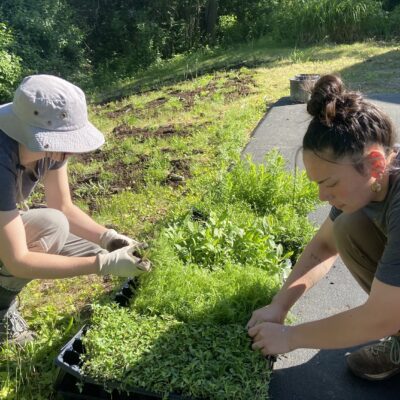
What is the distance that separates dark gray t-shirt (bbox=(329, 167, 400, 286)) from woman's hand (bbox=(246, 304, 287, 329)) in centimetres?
56

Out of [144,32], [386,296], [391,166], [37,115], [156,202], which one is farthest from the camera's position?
[144,32]

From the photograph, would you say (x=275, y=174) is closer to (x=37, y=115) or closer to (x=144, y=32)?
(x=37, y=115)

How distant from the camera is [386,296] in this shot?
176 centimetres

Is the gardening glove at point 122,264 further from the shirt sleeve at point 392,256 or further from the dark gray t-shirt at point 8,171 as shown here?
the shirt sleeve at point 392,256

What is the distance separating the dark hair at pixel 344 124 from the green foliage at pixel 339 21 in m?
13.9

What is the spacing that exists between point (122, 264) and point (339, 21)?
1416 centimetres

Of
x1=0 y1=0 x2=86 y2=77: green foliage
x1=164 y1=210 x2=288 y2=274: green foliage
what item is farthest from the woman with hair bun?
Answer: x1=0 y1=0 x2=86 y2=77: green foliage

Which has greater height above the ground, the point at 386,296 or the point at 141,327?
the point at 386,296

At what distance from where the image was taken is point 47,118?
2.26 meters

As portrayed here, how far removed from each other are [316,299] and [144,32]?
698 inches

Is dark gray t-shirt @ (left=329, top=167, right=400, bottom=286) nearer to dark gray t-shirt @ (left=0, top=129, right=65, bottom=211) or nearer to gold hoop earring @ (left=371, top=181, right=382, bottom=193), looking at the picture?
gold hoop earring @ (left=371, top=181, right=382, bottom=193)

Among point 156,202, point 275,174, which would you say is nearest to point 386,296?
point 275,174

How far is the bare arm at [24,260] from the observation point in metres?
2.32

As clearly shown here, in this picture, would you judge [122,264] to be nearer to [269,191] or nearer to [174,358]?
[174,358]
